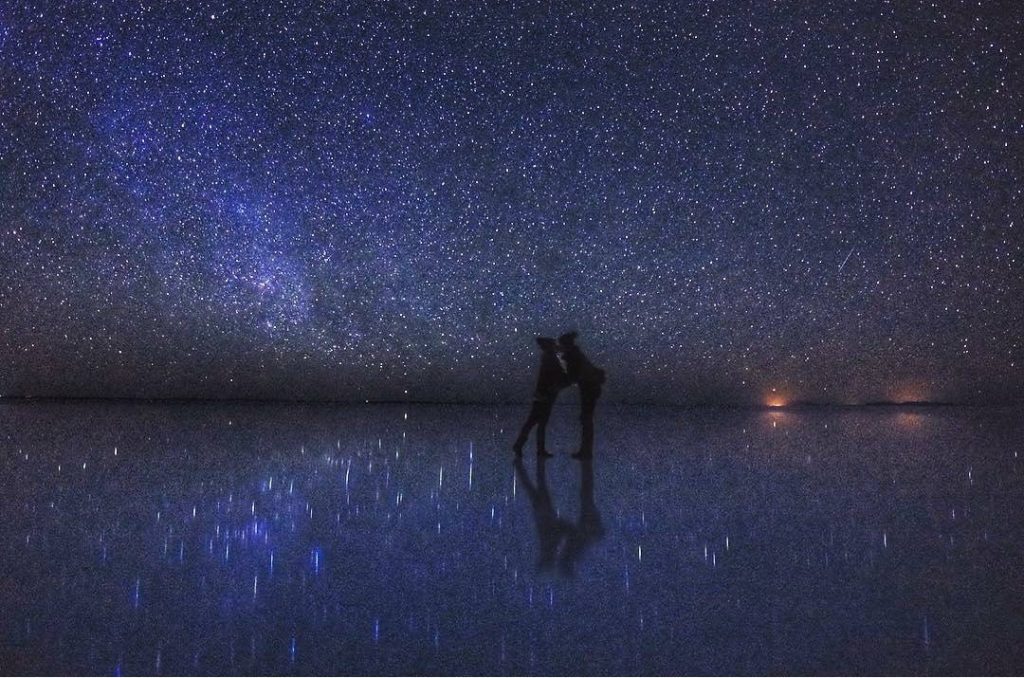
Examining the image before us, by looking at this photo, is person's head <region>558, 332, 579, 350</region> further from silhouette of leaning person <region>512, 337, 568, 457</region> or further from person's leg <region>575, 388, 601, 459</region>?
person's leg <region>575, 388, 601, 459</region>

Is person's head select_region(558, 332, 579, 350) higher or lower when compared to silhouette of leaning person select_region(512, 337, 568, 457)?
higher

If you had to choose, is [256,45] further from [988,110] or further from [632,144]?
[988,110]

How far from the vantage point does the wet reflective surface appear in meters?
0.95

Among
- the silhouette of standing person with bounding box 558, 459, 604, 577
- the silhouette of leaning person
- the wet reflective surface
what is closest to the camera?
the wet reflective surface

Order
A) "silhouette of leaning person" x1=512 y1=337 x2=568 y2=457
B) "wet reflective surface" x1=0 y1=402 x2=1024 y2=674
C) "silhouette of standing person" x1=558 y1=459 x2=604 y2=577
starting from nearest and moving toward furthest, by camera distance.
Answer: "wet reflective surface" x1=0 y1=402 x2=1024 y2=674 → "silhouette of standing person" x1=558 y1=459 x2=604 y2=577 → "silhouette of leaning person" x1=512 y1=337 x2=568 y2=457

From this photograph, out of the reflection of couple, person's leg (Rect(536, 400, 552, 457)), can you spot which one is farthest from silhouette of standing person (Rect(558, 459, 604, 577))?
person's leg (Rect(536, 400, 552, 457))

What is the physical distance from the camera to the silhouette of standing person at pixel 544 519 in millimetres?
1346

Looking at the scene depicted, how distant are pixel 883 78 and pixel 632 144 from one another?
1221mm

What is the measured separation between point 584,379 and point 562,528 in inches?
38.4

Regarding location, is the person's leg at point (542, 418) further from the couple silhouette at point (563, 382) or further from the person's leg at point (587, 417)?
the person's leg at point (587, 417)

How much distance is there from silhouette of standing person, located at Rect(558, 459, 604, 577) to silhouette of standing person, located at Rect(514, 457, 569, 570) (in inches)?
0.7

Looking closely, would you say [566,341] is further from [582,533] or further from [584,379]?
[582,533]

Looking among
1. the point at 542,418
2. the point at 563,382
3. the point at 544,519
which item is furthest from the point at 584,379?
the point at 544,519

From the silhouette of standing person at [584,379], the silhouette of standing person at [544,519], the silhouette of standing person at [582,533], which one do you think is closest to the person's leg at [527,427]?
the silhouette of standing person at [584,379]
